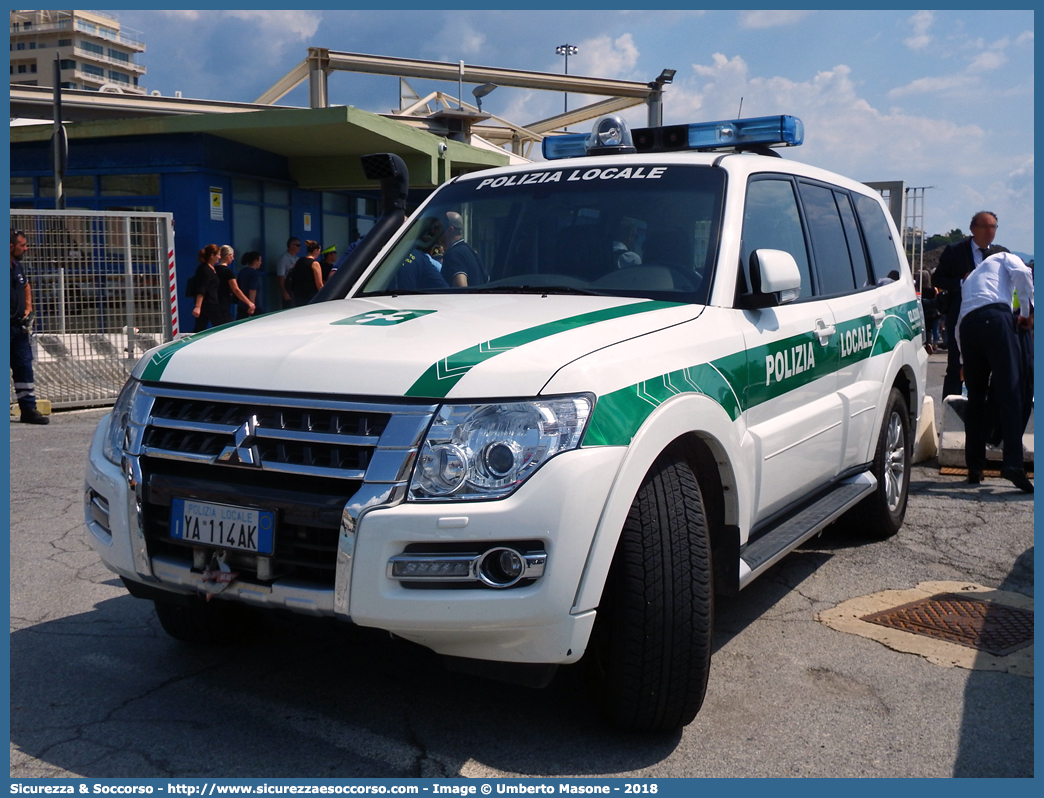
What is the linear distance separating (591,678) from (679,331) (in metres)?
1.17

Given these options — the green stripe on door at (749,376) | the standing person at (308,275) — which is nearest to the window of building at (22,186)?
the standing person at (308,275)

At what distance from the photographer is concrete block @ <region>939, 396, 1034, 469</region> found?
7461mm

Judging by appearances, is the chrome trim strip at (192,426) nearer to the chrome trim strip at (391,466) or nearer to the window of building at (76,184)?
the chrome trim strip at (391,466)

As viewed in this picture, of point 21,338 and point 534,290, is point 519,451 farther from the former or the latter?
point 21,338

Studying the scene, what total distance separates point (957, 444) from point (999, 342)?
1238 millimetres

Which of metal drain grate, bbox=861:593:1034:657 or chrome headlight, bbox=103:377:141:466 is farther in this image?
metal drain grate, bbox=861:593:1034:657

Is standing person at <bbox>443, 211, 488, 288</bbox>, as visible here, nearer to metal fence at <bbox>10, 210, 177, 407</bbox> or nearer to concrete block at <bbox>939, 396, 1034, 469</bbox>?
concrete block at <bbox>939, 396, 1034, 469</bbox>

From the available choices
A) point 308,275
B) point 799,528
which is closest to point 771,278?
point 799,528

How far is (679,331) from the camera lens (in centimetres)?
345

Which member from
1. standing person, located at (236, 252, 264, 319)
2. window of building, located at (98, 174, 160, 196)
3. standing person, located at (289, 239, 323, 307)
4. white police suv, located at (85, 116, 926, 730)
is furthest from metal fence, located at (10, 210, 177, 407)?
white police suv, located at (85, 116, 926, 730)

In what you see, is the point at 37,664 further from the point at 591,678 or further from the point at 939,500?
the point at 939,500

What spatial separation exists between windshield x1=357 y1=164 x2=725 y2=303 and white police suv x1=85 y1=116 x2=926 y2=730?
0.05ft

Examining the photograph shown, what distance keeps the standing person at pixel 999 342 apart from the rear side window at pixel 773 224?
9.71 feet

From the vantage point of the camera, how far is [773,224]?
4.43 metres
